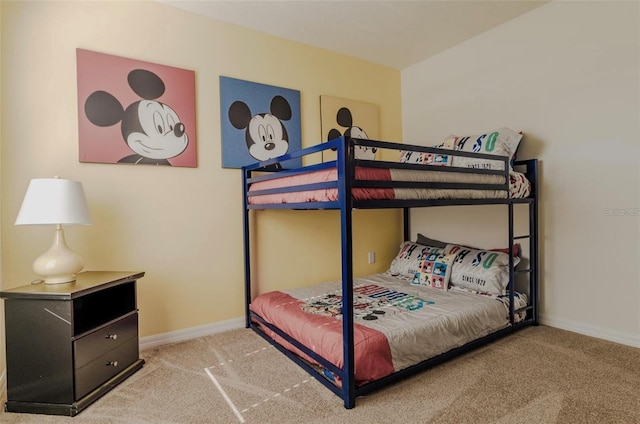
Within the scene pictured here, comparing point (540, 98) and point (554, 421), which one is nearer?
point (554, 421)

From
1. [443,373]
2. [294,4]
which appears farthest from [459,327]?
[294,4]

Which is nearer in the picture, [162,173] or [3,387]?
[3,387]

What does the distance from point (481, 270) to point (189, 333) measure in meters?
2.16

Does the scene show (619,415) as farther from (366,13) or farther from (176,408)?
(366,13)

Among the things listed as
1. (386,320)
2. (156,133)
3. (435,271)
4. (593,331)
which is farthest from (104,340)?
(593,331)

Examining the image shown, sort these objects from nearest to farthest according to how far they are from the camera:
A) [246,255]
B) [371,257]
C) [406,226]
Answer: [246,255], [371,257], [406,226]

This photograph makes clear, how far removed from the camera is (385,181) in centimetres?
169

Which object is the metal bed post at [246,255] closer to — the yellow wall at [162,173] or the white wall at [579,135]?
the yellow wall at [162,173]

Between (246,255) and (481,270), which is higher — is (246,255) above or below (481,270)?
above

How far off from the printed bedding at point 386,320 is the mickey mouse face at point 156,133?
4.07 ft

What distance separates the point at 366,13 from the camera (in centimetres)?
250

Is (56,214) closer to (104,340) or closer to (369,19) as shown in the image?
(104,340)

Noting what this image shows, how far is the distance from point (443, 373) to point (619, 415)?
715 mm

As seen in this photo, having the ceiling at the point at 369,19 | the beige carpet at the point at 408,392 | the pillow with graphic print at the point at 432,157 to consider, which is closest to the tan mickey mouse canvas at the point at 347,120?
the pillow with graphic print at the point at 432,157
